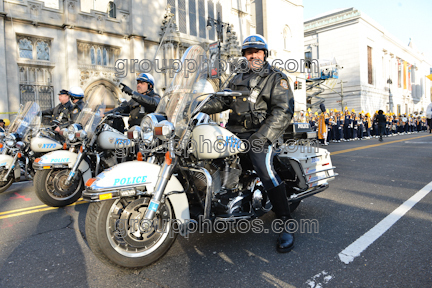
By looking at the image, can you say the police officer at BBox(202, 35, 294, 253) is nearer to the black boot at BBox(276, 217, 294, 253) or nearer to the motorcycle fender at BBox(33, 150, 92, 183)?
the black boot at BBox(276, 217, 294, 253)

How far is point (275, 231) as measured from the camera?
3289 mm

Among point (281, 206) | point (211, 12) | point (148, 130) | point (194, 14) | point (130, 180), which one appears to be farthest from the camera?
point (211, 12)

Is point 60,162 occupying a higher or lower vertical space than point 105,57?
lower

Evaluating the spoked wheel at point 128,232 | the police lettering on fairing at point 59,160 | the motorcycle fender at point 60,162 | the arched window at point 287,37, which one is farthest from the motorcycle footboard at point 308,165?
the arched window at point 287,37

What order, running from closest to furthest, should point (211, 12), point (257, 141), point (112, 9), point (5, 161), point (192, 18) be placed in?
point (257, 141) < point (5, 161) < point (112, 9) < point (192, 18) < point (211, 12)

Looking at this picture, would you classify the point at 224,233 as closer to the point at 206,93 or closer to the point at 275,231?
the point at 275,231

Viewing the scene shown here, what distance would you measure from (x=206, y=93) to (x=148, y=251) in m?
1.45

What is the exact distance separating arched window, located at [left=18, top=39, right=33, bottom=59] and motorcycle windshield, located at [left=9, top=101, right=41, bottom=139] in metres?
11.3

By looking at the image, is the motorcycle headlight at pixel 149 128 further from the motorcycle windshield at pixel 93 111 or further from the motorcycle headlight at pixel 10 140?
the motorcycle headlight at pixel 10 140

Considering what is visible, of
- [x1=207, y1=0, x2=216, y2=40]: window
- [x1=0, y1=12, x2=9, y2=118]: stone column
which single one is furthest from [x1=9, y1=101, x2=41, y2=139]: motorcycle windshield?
[x1=207, y1=0, x2=216, y2=40]: window

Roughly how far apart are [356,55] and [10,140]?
5011 centimetres

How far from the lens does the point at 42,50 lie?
15820mm

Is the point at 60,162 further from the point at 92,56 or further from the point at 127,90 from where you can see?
the point at 92,56

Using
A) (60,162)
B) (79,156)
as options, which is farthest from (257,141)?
(60,162)
